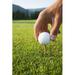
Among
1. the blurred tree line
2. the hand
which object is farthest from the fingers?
the blurred tree line

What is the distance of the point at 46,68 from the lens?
1292mm

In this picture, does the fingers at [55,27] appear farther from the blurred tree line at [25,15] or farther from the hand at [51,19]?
the blurred tree line at [25,15]

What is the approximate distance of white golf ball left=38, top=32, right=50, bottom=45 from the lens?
4.24 feet

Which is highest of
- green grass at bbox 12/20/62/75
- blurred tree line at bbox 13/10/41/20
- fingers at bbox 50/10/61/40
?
blurred tree line at bbox 13/10/41/20

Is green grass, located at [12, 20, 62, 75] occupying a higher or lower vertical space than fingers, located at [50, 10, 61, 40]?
lower

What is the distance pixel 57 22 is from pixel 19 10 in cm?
29

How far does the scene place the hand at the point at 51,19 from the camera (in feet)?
4.27

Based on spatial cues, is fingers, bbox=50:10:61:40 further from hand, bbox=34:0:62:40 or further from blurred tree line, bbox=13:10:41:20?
blurred tree line, bbox=13:10:41:20

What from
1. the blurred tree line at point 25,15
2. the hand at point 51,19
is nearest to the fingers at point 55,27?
the hand at point 51,19

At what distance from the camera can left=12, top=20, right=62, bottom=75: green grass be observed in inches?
50.8

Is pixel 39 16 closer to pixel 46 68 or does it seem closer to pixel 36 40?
pixel 36 40

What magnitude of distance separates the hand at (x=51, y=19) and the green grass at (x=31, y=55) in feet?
0.14

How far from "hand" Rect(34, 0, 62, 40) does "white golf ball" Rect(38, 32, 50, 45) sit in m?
0.02
